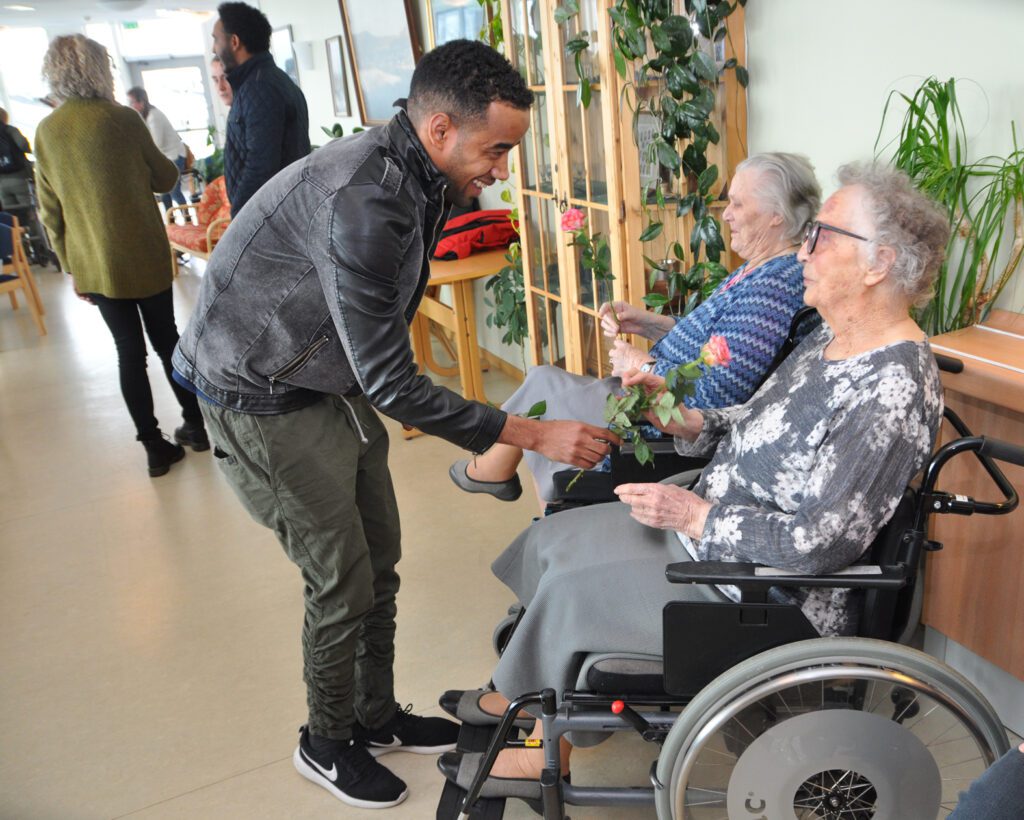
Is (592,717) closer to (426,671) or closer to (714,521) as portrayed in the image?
(714,521)

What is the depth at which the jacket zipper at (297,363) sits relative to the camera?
5.08ft

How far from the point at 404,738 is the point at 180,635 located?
897 mm

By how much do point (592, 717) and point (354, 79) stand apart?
A: 493 centimetres

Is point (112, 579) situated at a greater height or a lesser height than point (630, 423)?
lesser

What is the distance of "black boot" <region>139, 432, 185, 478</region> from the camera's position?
3.74m

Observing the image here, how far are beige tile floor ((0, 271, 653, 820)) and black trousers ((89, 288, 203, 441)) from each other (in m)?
0.29

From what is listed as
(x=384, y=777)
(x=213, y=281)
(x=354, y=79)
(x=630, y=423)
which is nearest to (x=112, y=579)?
(x=384, y=777)

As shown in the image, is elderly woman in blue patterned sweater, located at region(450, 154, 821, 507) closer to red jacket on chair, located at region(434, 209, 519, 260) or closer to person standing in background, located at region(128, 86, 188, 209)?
red jacket on chair, located at region(434, 209, 519, 260)

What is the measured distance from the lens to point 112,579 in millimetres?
2938

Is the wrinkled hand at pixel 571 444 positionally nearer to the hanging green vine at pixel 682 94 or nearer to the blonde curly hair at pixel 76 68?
the hanging green vine at pixel 682 94

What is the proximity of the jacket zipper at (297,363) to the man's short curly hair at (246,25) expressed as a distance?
214cm

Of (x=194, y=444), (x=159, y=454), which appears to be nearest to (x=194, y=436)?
(x=194, y=444)

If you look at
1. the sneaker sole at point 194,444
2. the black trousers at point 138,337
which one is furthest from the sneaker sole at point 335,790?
the sneaker sole at point 194,444

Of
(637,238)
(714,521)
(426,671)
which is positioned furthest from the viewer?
(637,238)
